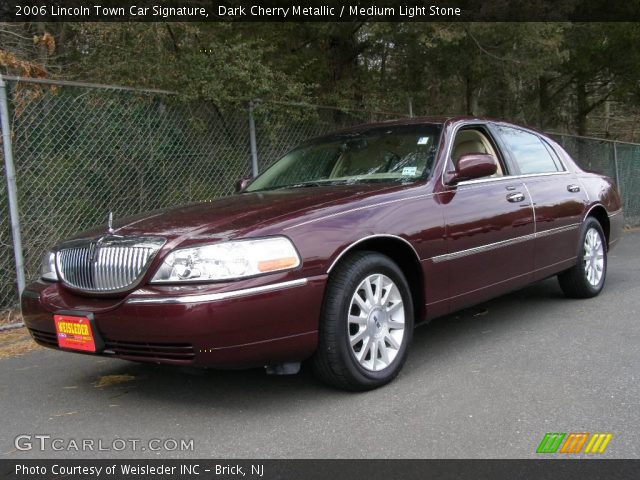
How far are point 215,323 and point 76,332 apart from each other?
0.87 meters

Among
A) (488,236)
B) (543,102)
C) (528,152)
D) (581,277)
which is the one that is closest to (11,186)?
(488,236)

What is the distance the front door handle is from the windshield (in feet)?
2.51

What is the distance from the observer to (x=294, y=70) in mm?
9727

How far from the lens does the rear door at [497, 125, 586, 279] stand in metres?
5.16

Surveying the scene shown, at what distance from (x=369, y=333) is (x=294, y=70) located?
22.6ft

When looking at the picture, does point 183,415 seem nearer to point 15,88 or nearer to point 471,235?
point 471,235

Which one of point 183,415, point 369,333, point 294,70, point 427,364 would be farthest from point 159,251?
point 294,70

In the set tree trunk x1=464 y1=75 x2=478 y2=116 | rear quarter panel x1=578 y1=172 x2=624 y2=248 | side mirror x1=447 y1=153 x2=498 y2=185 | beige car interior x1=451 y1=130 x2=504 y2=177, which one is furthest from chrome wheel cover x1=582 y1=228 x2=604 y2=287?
tree trunk x1=464 y1=75 x2=478 y2=116

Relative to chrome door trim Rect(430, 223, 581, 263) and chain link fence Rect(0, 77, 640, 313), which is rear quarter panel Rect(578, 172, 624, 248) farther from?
chain link fence Rect(0, 77, 640, 313)

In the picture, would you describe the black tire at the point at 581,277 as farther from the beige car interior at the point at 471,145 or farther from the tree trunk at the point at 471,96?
the tree trunk at the point at 471,96

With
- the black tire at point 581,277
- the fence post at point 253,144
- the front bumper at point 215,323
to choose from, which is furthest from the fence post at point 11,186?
the black tire at point 581,277

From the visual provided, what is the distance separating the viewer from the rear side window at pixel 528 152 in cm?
531

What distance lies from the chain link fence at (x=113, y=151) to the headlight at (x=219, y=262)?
3.12 meters
